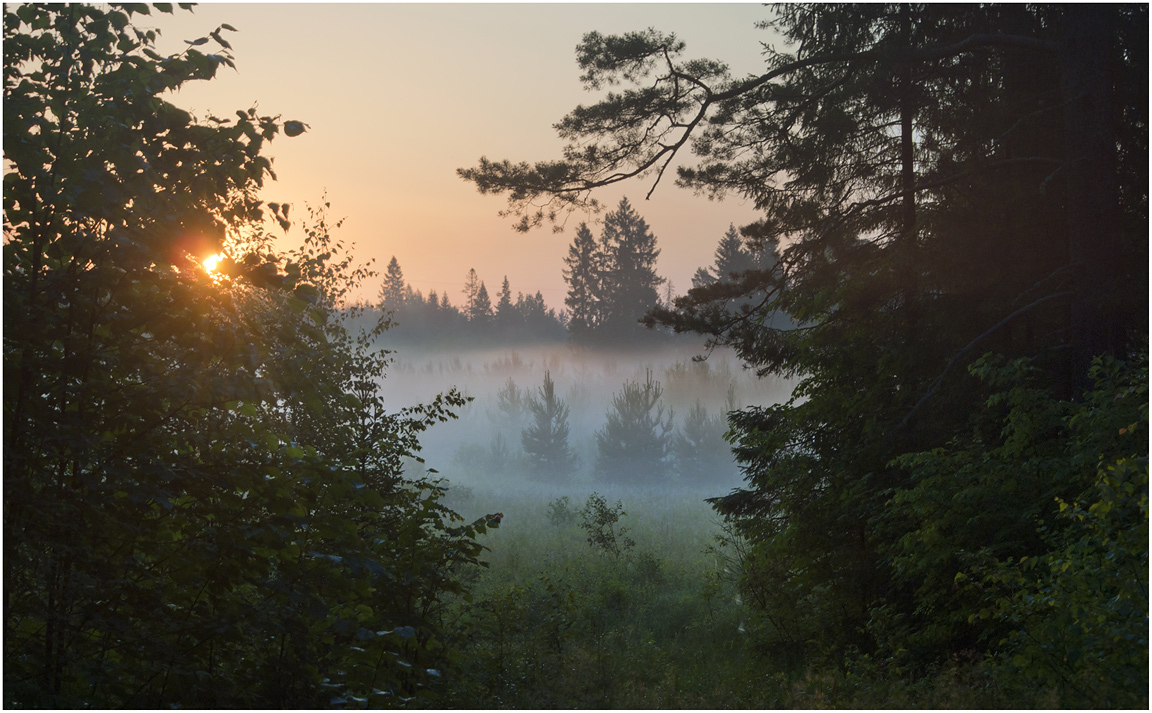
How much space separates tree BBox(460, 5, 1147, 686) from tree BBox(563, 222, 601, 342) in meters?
48.4

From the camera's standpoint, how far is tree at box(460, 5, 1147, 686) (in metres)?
8.31

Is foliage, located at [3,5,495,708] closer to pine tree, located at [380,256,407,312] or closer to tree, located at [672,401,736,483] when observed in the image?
tree, located at [672,401,736,483]

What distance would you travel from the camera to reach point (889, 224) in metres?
10.9

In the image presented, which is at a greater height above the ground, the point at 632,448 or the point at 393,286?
the point at 393,286

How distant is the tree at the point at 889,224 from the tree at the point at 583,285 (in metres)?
48.4

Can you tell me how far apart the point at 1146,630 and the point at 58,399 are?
5952 mm

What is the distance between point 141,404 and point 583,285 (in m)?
58.1

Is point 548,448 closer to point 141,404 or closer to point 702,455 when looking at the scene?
point 702,455

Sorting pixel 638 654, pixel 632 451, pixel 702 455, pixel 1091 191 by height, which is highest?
pixel 1091 191

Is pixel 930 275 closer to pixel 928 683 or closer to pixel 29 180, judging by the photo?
pixel 928 683

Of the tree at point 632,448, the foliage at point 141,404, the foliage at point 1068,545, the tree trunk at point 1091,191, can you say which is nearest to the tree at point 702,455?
the tree at point 632,448

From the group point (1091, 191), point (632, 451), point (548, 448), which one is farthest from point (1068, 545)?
point (548, 448)

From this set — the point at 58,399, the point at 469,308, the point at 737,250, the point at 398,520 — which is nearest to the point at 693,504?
the point at 737,250

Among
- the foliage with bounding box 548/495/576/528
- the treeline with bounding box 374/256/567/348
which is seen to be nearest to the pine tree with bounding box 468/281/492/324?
the treeline with bounding box 374/256/567/348
